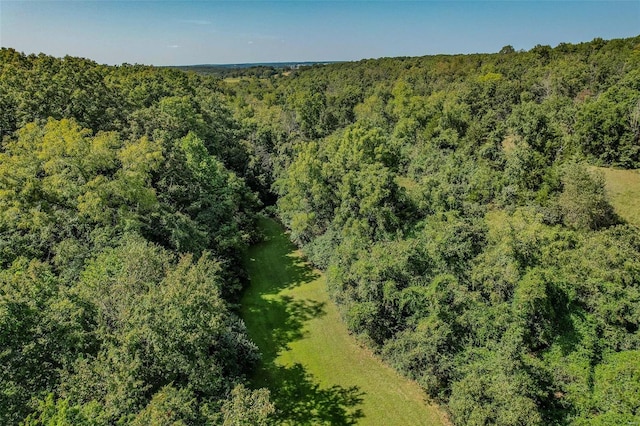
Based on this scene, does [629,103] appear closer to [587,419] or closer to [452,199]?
[452,199]

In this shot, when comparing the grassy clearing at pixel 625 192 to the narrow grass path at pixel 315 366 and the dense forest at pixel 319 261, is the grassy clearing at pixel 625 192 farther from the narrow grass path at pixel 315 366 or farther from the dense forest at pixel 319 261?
the narrow grass path at pixel 315 366

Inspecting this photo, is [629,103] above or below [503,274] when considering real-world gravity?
above

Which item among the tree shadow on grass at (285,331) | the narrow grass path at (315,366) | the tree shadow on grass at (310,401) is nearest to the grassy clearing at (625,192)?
the narrow grass path at (315,366)

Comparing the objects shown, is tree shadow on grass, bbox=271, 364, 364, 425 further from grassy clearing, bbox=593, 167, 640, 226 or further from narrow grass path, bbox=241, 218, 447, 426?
grassy clearing, bbox=593, 167, 640, 226

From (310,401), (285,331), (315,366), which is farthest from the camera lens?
(285,331)

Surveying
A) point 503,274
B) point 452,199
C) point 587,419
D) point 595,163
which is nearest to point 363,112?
point 595,163

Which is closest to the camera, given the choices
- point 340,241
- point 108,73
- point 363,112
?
point 340,241

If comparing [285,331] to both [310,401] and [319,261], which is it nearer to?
[310,401]

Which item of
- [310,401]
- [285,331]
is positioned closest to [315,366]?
[310,401]
